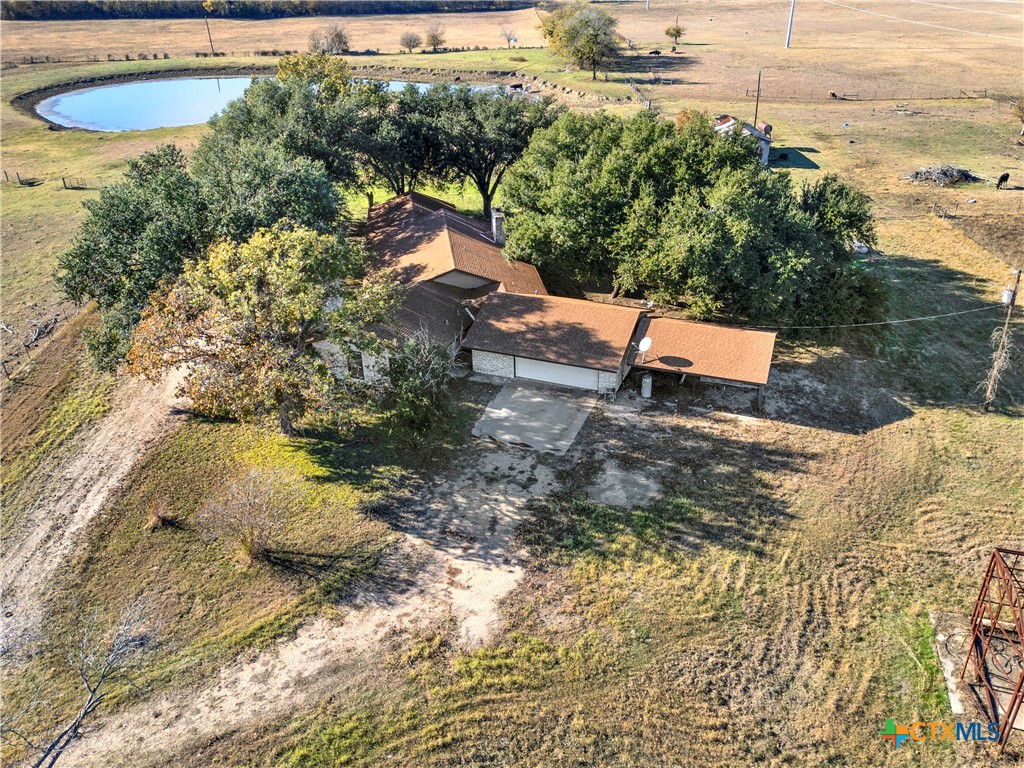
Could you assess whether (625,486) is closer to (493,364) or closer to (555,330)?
(555,330)

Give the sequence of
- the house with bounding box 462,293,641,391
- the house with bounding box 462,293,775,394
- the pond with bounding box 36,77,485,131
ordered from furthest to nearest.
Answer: the pond with bounding box 36,77,485,131, the house with bounding box 462,293,641,391, the house with bounding box 462,293,775,394

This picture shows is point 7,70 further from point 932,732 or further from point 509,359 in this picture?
point 932,732

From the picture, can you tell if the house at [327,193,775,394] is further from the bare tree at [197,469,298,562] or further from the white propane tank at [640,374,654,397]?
the bare tree at [197,469,298,562]

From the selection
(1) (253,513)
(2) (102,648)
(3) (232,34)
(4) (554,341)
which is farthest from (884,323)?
(3) (232,34)

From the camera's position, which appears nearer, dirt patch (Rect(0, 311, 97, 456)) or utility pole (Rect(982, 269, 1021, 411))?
utility pole (Rect(982, 269, 1021, 411))

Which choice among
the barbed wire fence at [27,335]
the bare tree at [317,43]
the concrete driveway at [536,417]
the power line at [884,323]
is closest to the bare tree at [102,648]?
the concrete driveway at [536,417]

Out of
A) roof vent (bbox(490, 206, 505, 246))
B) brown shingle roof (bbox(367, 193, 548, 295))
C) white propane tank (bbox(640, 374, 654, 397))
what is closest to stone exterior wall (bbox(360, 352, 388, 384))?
brown shingle roof (bbox(367, 193, 548, 295))

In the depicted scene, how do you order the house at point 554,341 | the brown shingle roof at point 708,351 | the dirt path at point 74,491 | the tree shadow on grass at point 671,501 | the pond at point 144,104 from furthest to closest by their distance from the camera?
1. the pond at point 144,104
2. the house at point 554,341
3. the brown shingle roof at point 708,351
4. the tree shadow on grass at point 671,501
5. the dirt path at point 74,491

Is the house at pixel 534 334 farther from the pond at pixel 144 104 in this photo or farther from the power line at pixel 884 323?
the pond at pixel 144 104

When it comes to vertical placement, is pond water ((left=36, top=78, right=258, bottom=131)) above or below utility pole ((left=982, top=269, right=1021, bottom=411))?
above
